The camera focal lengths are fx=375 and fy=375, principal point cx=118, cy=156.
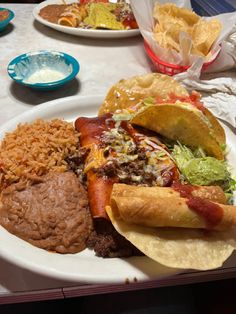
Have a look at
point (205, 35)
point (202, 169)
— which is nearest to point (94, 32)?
point (205, 35)

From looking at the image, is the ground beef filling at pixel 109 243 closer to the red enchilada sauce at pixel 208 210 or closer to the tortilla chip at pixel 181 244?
the tortilla chip at pixel 181 244

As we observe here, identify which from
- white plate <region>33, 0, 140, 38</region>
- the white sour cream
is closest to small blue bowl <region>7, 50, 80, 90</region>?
the white sour cream

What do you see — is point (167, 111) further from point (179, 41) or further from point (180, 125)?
point (179, 41)

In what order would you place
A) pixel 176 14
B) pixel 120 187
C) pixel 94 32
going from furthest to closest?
pixel 94 32 → pixel 176 14 → pixel 120 187

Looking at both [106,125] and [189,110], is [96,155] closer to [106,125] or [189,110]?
[106,125]

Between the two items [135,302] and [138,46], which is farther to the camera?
[138,46]

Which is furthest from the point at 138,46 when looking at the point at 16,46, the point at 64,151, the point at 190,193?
the point at 190,193

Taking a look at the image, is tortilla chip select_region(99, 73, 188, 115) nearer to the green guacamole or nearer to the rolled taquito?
the green guacamole
